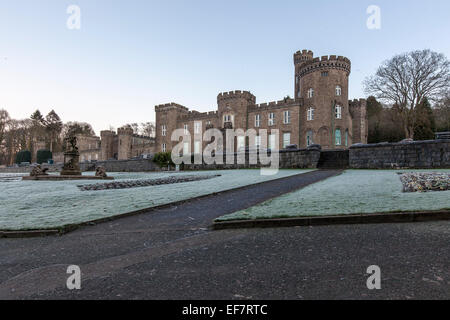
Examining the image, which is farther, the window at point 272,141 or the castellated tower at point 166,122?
the castellated tower at point 166,122

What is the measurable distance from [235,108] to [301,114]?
419 inches

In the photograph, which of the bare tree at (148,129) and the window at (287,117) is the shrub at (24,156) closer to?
the bare tree at (148,129)

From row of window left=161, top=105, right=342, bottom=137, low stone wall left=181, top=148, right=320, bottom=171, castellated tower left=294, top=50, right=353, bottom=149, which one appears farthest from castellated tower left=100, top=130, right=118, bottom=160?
low stone wall left=181, top=148, right=320, bottom=171

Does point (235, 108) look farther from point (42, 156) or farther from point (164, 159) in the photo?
point (42, 156)

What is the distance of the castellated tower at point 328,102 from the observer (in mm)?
35906

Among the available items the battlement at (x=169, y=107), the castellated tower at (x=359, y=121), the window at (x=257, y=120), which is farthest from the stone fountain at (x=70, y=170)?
the castellated tower at (x=359, y=121)

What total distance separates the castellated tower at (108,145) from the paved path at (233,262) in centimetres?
6097

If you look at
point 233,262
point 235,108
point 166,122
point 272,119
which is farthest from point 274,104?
point 233,262

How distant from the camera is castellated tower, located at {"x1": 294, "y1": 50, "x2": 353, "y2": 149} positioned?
35.9 metres

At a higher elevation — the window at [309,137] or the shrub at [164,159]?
the window at [309,137]

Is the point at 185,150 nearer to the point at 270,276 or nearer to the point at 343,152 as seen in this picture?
the point at 343,152

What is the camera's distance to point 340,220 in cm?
412
